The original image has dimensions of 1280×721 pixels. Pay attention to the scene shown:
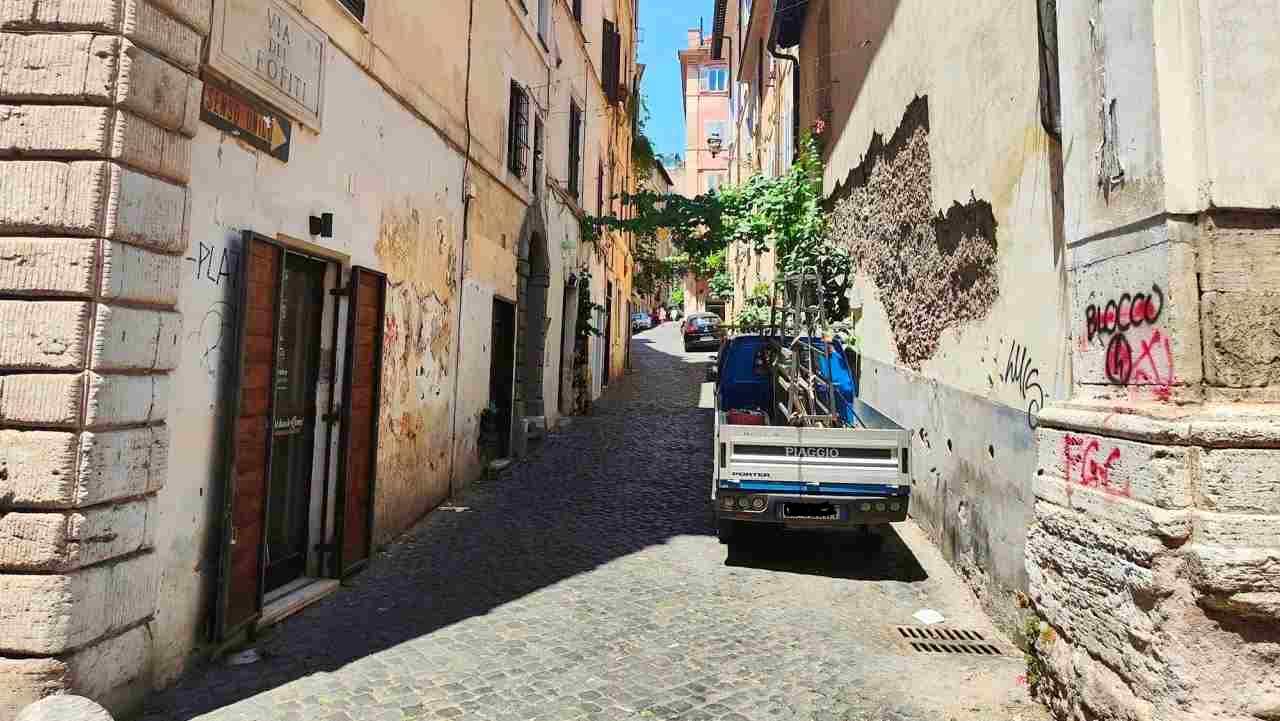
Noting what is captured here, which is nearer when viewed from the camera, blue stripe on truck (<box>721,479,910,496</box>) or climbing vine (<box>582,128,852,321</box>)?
blue stripe on truck (<box>721,479,910,496</box>)

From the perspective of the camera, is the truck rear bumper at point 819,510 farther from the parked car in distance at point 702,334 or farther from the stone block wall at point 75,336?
the parked car in distance at point 702,334

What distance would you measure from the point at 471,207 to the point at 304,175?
12.4ft

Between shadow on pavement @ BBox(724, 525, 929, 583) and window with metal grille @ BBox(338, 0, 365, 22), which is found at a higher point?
window with metal grille @ BBox(338, 0, 365, 22)

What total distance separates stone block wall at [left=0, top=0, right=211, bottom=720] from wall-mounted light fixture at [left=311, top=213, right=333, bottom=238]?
1.51 meters

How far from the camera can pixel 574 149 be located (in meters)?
15.2

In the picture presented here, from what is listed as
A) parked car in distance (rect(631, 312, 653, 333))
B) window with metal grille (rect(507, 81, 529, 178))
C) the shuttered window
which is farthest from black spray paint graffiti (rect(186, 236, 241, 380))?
parked car in distance (rect(631, 312, 653, 333))

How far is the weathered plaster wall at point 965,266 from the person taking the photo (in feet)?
16.4

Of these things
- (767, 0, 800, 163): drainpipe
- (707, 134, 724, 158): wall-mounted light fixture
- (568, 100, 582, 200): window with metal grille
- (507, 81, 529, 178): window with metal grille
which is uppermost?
(707, 134, 724, 158): wall-mounted light fixture

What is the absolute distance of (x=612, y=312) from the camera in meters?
21.3

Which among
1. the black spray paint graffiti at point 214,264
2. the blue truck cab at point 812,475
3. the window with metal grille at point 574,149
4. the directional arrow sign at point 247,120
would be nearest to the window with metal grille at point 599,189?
the window with metal grille at point 574,149

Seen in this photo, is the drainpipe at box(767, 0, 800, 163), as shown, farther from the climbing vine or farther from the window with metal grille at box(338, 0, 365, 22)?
the window with metal grille at box(338, 0, 365, 22)

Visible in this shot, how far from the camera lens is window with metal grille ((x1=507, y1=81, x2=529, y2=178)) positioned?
422 inches

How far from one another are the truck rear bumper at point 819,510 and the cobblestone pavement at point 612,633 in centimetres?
46

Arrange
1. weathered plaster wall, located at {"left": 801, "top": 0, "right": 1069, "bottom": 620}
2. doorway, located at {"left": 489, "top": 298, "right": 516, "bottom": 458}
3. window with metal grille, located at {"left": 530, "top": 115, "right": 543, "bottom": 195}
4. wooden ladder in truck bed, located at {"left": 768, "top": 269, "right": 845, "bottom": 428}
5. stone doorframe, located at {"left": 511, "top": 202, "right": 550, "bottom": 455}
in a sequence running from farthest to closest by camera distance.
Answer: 1. window with metal grille, located at {"left": 530, "top": 115, "right": 543, "bottom": 195}
2. stone doorframe, located at {"left": 511, "top": 202, "right": 550, "bottom": 455}
3. doorway, located at {"left": 489, "top": 298, "right": 516, "bottom": 458}
4. wooden ladder in truck bed, located at {"left": 768, "top": 269, "right": 845, "bottom": 428}
5. weathered plaster wall, located at {"left": 801, "top": 0, "right": 1069, "bottom": 620}
